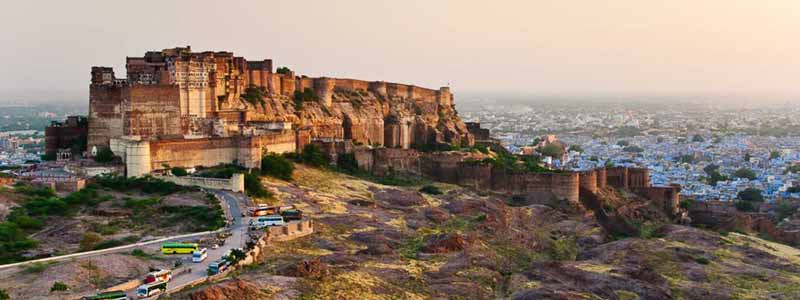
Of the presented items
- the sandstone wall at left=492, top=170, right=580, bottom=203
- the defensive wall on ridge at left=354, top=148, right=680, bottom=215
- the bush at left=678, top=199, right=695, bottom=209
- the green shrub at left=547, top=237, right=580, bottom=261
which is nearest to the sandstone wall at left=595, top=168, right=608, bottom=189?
the defensive wall on ridge at left=354, top=148, right=680, bottom=215

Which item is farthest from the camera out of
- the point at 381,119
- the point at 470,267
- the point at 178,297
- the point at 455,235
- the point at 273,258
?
the point at 381,119

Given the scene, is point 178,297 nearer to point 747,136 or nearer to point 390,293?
point 390,293

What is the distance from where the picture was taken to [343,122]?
47.1 meters

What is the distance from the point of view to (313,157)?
39094mm

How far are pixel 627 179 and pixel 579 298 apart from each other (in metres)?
23.9

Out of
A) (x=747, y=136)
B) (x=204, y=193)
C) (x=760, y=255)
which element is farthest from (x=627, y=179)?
(x=747, y=136)

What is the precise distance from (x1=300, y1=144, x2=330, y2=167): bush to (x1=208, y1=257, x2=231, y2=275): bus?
1848 centimetres

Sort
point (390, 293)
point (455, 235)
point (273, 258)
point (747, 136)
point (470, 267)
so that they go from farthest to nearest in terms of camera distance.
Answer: point (747, 136) < point (455, 235) < point (470, 267) < point (273, 258) < point (390, 293)

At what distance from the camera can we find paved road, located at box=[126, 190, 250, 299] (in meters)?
18.9

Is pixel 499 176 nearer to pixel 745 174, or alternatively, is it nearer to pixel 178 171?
pixel 178 171

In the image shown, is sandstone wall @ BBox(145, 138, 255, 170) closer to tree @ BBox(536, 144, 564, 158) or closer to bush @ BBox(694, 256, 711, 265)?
bush @ BBox(694, 256, 711, 265)

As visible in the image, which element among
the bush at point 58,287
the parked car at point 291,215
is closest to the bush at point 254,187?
the parked car at point 291,215

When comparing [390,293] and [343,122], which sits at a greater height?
[343,122]

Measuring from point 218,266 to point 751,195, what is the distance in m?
40.1
